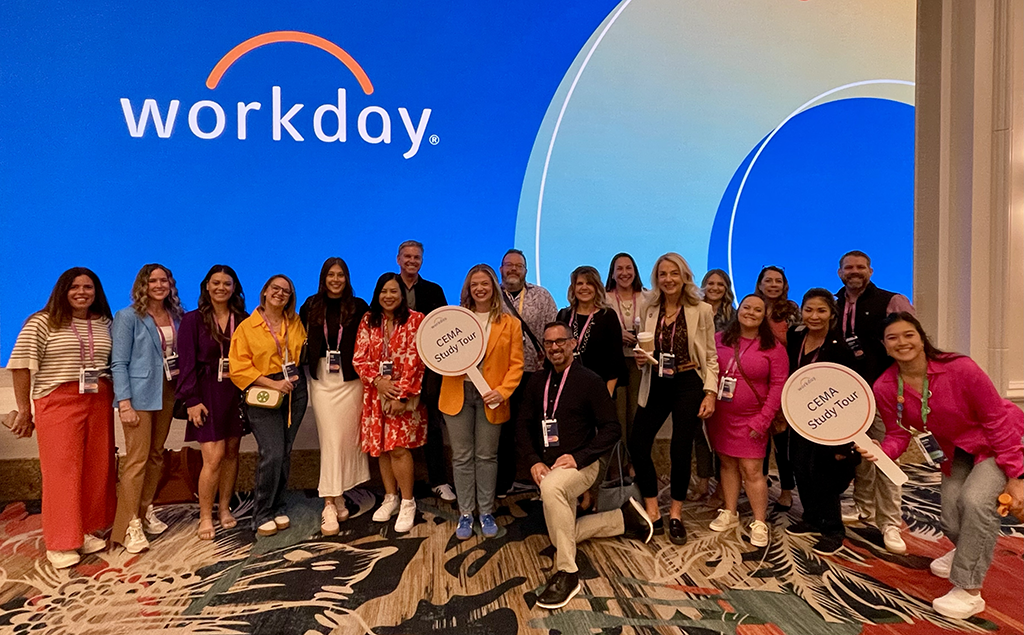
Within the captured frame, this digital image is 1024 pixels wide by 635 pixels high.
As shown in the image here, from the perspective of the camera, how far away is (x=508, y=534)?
3.18m

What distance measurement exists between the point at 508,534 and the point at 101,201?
3.95 m

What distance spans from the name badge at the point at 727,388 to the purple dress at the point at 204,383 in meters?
2.83

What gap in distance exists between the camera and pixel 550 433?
2.84m

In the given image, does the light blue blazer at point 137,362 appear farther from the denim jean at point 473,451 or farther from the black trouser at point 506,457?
the black trouser at point 506,457

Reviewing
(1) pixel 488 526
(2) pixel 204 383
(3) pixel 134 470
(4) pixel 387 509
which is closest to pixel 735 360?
(1) pixel 488 526

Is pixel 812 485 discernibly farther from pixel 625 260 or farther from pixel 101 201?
pixel 101 201

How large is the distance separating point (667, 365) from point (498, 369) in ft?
→ 3.19

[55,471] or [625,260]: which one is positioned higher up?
[625,260]

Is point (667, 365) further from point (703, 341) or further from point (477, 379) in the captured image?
point (477, 379)

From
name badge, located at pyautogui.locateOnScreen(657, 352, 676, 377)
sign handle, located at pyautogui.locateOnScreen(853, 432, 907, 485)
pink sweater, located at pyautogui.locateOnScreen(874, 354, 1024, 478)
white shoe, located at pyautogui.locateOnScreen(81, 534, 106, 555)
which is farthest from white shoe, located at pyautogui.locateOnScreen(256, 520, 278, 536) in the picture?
pink sweater, located at pyautogui.locateOnScreen(874, 354, 1024, 478)

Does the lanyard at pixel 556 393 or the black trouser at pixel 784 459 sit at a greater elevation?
the lanyard at pixel 556 393

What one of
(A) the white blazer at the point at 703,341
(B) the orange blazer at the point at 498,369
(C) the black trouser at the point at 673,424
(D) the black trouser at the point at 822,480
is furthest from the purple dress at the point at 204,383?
(D) the black trouser at the point at 822,480

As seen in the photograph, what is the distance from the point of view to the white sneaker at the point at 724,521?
3180mm

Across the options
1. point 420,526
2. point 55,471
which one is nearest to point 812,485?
point 420,526
